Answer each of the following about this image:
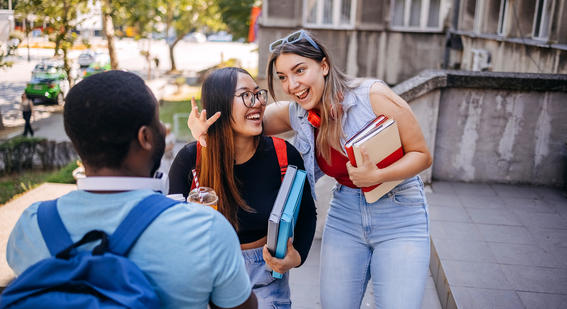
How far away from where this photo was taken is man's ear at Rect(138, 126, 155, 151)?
150cm

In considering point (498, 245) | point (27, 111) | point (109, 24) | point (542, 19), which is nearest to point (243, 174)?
point (498, 245)

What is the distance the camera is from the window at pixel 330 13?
15.0m

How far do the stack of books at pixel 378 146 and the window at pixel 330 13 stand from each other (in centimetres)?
1289

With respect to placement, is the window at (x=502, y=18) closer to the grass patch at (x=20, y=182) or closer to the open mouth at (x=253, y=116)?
the open mouth at (x=253, y=116)

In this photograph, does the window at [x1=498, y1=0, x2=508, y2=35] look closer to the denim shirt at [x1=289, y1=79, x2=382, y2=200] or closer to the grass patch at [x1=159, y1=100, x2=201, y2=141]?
the grass patch at [x1=159, y1=100, x2=201, y2=141]

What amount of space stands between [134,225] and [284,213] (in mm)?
986

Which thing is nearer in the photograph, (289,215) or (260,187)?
(289,215)

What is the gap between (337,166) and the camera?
273 cm

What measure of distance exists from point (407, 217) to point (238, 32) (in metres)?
26.5

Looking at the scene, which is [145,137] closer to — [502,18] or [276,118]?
[276,118]

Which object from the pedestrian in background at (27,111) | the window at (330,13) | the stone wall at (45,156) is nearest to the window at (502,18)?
the window at (330,13)

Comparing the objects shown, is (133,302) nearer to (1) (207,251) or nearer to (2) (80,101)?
(1) (207,251)

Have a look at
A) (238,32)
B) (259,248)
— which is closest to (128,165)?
(259,248)

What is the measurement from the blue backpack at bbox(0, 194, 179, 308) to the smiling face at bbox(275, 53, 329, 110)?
1.52m
